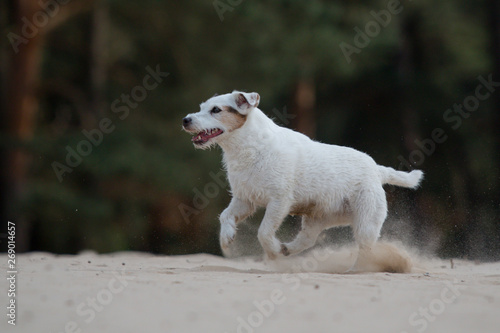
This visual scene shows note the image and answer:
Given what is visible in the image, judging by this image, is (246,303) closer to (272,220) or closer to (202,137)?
(272,220)

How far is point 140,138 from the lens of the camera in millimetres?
20141

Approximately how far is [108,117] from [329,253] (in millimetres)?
12168

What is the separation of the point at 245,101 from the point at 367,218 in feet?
6.03

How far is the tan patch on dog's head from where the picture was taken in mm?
8102

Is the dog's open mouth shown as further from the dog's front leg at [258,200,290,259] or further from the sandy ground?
the sandy ground

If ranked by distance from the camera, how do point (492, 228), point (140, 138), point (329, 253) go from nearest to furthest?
point (329, 253) → point (492, 228) → point (140, 138)

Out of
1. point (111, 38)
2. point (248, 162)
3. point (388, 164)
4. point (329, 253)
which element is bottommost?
point (329, 253)

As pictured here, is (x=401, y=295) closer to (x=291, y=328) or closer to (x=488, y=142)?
(x=291, y=328)

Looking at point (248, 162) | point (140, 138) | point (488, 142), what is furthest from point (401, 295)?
point (488, 142)

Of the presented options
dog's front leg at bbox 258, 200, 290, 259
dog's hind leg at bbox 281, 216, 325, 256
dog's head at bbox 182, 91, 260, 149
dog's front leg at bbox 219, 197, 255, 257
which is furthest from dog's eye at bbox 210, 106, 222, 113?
dog's hind leg at bbox 281, 216, 325, 256

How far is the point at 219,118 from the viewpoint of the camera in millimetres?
8109

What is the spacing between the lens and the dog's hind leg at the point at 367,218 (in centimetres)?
820

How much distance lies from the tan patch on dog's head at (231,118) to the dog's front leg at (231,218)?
790 millimetres

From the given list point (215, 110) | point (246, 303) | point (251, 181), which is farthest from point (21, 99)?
point (246, 303)
